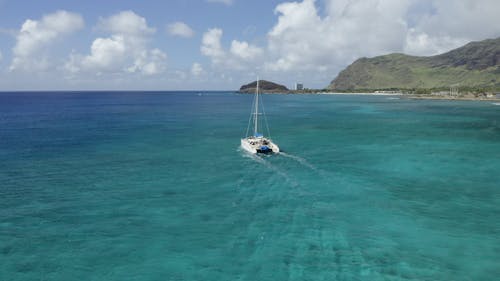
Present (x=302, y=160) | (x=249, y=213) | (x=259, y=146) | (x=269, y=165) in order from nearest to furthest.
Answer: (x=249, y=213)
(x=269, y=165)
(x=302, y=160)
(x=259, y=146)

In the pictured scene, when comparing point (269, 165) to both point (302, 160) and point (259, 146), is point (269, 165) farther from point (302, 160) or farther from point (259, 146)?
point (259, 146)

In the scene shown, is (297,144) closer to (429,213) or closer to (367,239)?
(429,213)

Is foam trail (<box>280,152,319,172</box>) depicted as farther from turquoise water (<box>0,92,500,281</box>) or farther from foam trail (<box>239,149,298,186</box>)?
foam trail (<box>239,149,298,186</box>)

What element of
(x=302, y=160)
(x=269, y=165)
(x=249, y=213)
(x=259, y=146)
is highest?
(x=259, y=146)

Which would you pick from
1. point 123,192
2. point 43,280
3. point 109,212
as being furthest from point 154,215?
point 43,280

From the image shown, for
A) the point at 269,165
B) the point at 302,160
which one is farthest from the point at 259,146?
the point at 302,160

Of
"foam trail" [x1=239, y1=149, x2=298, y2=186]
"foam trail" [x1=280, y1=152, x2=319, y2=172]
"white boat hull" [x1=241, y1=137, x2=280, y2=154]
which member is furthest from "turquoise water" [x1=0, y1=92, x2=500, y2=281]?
"white boat hull" [x1=241, y1=137, x2=280, y2=154]

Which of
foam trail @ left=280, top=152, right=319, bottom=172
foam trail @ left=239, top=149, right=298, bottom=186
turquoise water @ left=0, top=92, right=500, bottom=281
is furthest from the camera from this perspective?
foam trail @ left=280, top=152, right=319, bottom=172
